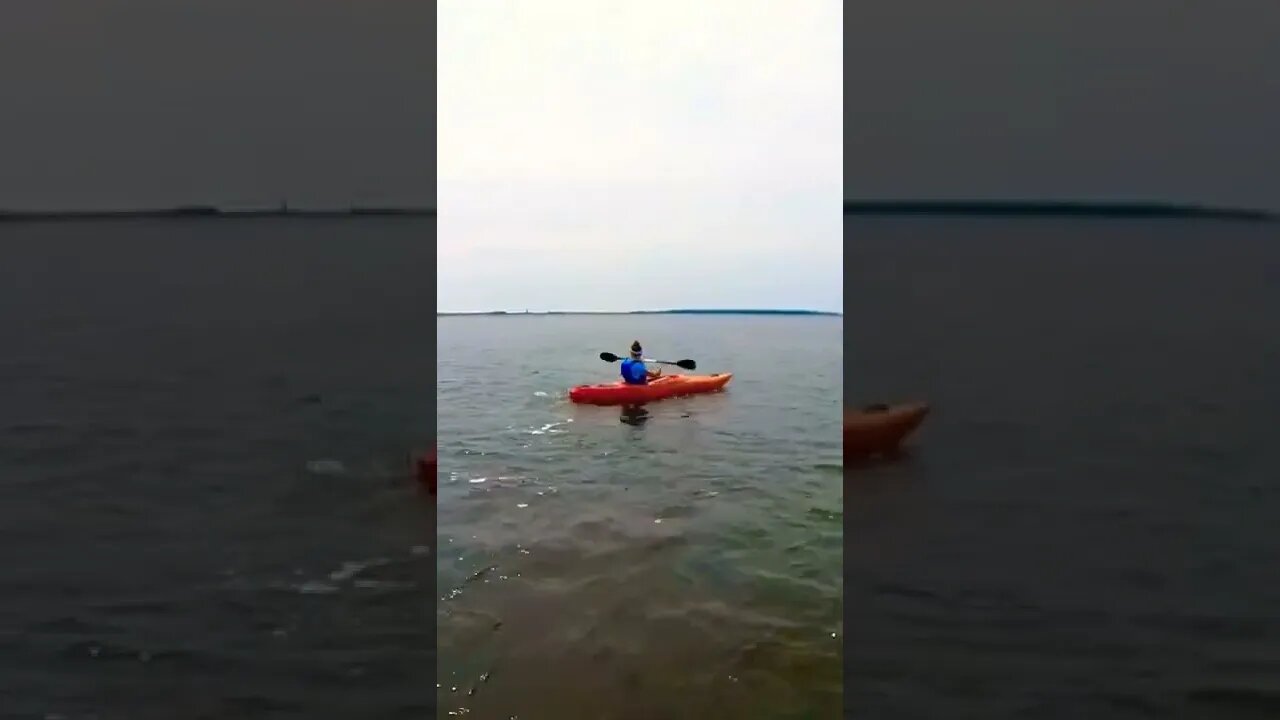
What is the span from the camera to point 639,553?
15.8ft

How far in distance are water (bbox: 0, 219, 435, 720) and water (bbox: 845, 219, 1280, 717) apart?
5.10 ft

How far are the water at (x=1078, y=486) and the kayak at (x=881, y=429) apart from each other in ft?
0.42

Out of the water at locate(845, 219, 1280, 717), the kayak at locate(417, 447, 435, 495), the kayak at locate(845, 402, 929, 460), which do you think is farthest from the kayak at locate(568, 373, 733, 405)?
the kayak at locate(417, 447, 435, 495)

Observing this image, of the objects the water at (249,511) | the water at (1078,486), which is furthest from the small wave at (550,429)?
the water at (249,511)

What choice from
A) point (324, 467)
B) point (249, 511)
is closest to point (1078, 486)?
point (324, 467)

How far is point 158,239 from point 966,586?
4271mm

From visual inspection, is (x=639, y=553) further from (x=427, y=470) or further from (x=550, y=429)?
(x=550, y=429)

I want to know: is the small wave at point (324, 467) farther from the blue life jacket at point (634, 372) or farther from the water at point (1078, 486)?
the blue life jacket at point (634, 372)

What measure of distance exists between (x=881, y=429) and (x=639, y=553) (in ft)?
5.34

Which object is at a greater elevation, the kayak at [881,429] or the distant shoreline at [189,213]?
the distant shoreline at [189,213]

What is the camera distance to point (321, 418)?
13.0 feet

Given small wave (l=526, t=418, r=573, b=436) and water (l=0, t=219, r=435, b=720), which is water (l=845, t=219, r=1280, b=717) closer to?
water (l=0, t=219, r=435, b=720)

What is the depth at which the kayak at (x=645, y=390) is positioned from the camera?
7.57 m

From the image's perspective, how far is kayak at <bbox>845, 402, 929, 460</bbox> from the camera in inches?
175
